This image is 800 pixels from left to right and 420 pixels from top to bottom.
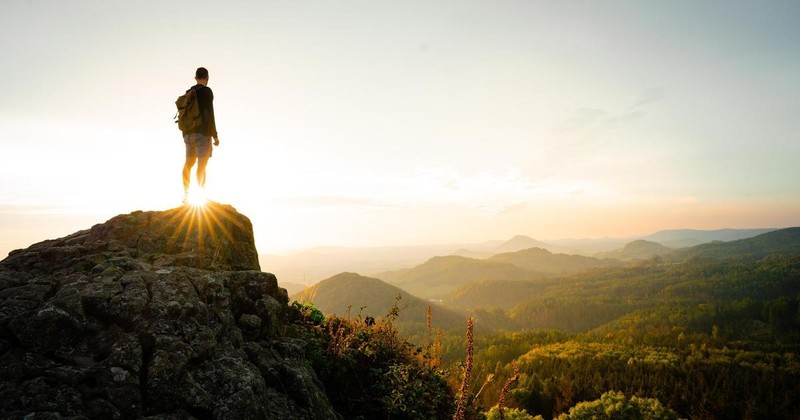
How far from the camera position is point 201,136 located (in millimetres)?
9641

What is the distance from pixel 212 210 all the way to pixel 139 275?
3719mm

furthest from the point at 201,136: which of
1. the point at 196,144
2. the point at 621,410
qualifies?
the point at 621,410

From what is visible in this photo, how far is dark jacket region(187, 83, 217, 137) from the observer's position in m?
9.46

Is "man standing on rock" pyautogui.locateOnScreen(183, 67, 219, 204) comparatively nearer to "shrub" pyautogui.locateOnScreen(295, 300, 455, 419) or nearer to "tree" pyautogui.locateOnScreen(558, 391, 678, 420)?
"shrub" pyautogui.locateOnScreen(295, 300, 455, 419)

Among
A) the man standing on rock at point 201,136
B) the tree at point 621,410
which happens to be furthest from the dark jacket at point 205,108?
the tree at point 621,410

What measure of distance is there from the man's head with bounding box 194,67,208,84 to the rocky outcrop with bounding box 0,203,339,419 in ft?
15.4

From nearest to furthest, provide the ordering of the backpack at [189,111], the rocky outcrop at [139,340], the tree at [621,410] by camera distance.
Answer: the rocky outcrop at [139,340]
the backpack at [189,111]
the tree at [621,410]

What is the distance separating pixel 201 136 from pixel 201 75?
166 cm

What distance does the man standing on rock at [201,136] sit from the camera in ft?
31.2

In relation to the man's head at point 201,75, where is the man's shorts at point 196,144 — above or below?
below

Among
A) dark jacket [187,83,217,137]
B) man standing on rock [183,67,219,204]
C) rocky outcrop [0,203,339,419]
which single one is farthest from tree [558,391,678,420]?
dark jacket [187,83,217,137]

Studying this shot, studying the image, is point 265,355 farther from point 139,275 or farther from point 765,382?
point 765,382

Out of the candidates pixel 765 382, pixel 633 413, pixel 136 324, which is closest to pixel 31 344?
pixel 136 324

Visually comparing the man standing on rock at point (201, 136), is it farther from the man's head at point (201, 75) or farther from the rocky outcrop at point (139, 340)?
the rocky outcrop at point (139, 340)
